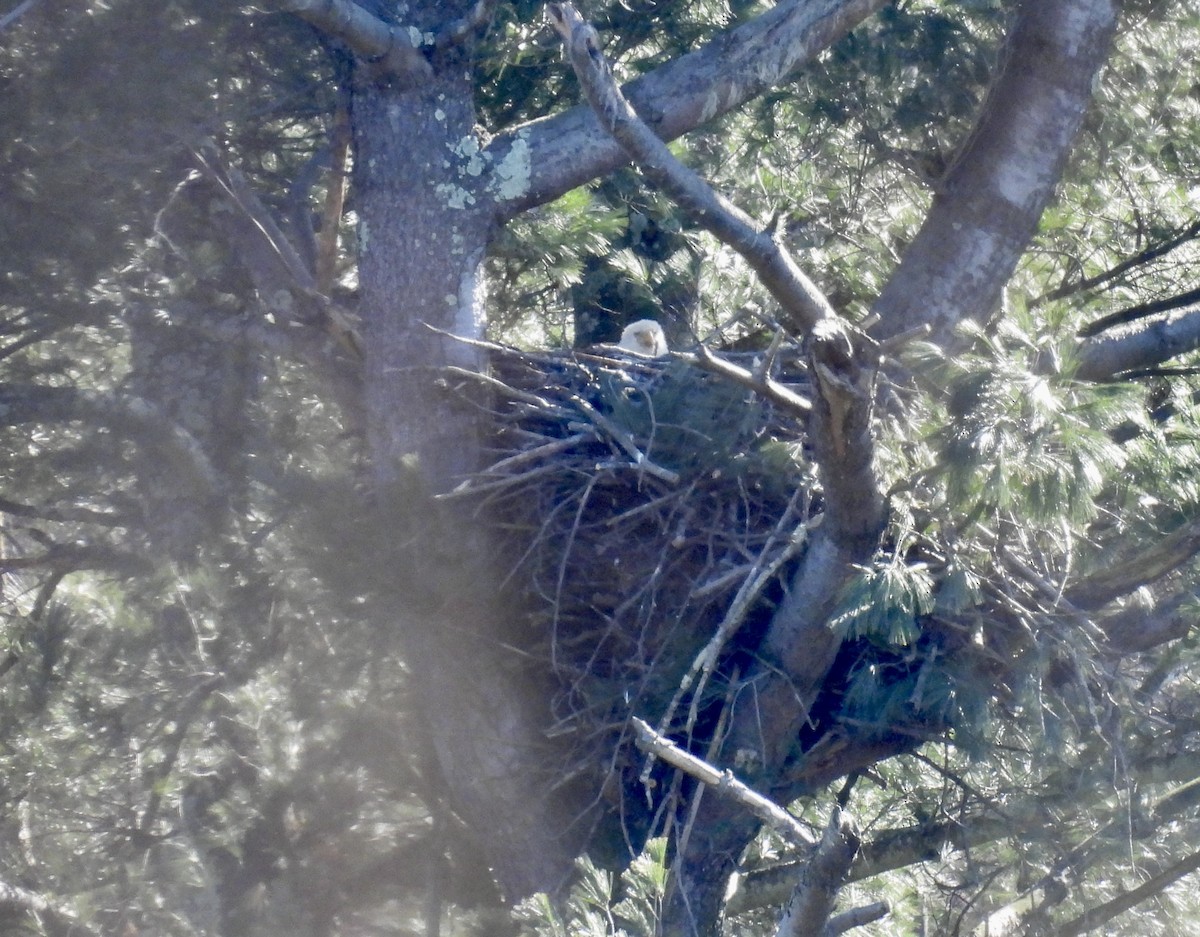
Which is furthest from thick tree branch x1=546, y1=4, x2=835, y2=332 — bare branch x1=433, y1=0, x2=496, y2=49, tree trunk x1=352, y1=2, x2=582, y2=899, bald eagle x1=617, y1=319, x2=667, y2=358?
bald eagle x1=617, y1=319, x2=667, y2=358

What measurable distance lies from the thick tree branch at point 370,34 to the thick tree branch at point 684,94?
31 centimetres

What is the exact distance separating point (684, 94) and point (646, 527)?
46.6 inches

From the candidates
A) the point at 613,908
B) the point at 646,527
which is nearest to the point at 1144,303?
the point at 646,527

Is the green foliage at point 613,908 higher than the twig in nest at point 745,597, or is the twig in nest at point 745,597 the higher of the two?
the twig in nest at point 745,597

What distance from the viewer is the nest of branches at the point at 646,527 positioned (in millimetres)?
3510

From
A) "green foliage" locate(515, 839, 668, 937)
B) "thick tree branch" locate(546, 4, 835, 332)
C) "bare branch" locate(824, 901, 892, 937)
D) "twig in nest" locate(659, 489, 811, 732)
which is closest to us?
"bare branch" locate(824, 901, 892, 937)

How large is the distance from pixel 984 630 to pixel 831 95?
5.98 feet

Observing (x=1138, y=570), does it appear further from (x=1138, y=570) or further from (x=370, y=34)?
(x=370, y=34)

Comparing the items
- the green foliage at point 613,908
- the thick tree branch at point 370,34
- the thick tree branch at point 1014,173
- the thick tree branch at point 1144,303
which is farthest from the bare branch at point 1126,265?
the green foliage at point 613,908

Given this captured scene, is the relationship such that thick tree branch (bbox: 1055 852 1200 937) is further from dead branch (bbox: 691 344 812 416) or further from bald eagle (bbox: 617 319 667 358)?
bald eagle (bbox: 617 319 667 358)

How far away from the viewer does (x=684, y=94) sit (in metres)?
3.84

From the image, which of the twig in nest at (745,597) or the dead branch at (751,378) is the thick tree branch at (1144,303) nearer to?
the twig in nest at (745,597)

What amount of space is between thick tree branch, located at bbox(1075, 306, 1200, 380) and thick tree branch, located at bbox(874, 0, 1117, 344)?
40cm

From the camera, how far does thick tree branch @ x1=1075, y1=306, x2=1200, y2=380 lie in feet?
11.1
